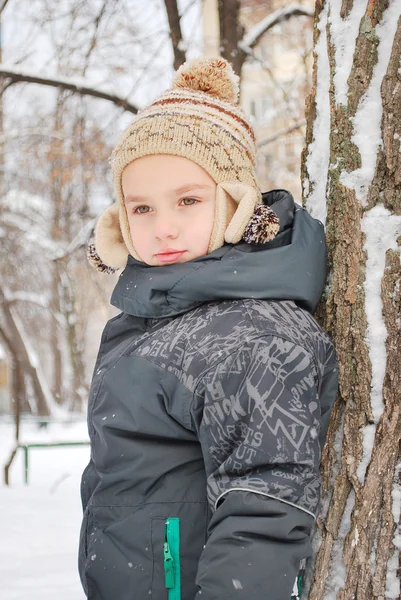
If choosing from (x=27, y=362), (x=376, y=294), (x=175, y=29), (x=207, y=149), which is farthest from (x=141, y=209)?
(x=27, y=362)

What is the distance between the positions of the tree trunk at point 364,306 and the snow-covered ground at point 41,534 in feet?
4.87

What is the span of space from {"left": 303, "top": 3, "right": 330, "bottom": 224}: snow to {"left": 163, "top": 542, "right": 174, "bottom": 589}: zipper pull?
93 centimetres

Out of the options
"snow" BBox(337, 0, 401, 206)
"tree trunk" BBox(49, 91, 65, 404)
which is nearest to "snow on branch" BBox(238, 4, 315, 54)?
"tree trunk" BBox(49, 91, 65, 404)

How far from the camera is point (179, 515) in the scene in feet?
4.67

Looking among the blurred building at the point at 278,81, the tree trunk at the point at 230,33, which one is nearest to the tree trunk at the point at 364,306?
the blurred building at the point at 278,81

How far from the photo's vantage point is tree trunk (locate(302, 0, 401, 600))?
146cm

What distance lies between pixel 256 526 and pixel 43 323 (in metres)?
23.1

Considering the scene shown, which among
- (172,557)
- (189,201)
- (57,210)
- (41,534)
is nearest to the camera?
(172,557)

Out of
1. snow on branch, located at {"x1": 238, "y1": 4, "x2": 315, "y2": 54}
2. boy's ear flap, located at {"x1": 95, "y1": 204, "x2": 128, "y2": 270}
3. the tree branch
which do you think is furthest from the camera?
snow on branch, located at {"x1": 238, "y1": 4, "x2": 315, "y2": 54}

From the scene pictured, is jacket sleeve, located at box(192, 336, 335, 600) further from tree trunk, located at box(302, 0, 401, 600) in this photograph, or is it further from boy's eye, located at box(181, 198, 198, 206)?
boy's eye, located at box(181, 198, 198, 206)

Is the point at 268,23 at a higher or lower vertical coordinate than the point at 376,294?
higher

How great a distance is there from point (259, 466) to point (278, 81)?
371 inches

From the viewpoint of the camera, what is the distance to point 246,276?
4.92ft

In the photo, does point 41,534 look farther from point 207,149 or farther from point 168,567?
point 207,149
